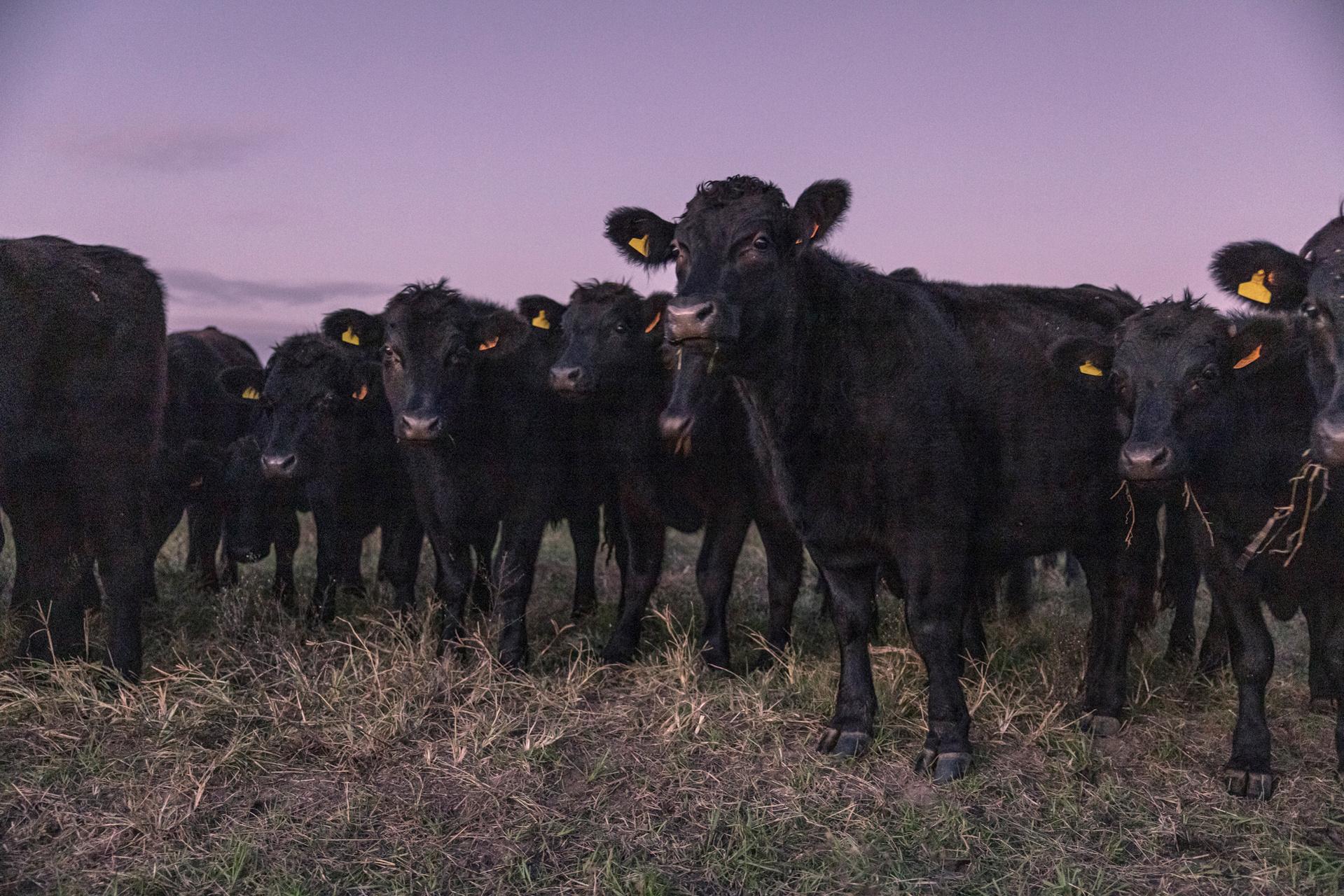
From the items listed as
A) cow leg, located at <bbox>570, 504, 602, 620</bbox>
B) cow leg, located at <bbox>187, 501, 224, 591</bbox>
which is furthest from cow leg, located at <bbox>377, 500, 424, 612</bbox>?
cow leg, located at <bbox>187, 501, 224, 591</bbox>

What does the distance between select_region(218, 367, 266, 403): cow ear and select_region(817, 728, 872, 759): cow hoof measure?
5263mm

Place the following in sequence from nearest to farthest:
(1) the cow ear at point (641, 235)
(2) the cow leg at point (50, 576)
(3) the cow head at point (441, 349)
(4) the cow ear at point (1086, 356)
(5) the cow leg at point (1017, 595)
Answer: (4) the cow ear at point (1086, 356)
(1) the cow ear at point (641, 235)
(2) the cow leg at point (50, 576)
(3) the cow head at point (441, 349)
(5) the cow leg at point (1017, 595)

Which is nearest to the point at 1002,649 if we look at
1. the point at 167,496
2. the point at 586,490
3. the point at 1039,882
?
the point at 1039,882

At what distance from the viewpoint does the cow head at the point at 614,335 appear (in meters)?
6.75

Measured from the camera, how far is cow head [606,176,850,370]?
15.7ft

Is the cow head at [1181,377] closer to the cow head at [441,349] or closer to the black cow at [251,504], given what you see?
the cow head at [441,349]

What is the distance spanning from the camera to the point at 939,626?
16.6 ft

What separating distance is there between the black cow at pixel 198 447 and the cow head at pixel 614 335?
3166 mm

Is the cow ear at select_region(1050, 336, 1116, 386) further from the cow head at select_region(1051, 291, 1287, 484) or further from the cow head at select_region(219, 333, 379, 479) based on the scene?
the cow head at select_region(219, 333, 379, 479)

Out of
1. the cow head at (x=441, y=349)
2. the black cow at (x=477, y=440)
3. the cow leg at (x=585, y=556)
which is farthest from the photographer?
the cow leg at (x=585, y=556)

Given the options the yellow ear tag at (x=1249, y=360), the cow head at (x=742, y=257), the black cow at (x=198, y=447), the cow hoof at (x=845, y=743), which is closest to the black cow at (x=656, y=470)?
the cow hoof at (x=845, y=743)

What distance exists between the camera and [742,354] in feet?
16.5

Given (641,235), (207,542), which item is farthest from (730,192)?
(207,542)

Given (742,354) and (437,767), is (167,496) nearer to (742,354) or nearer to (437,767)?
(437,767)
